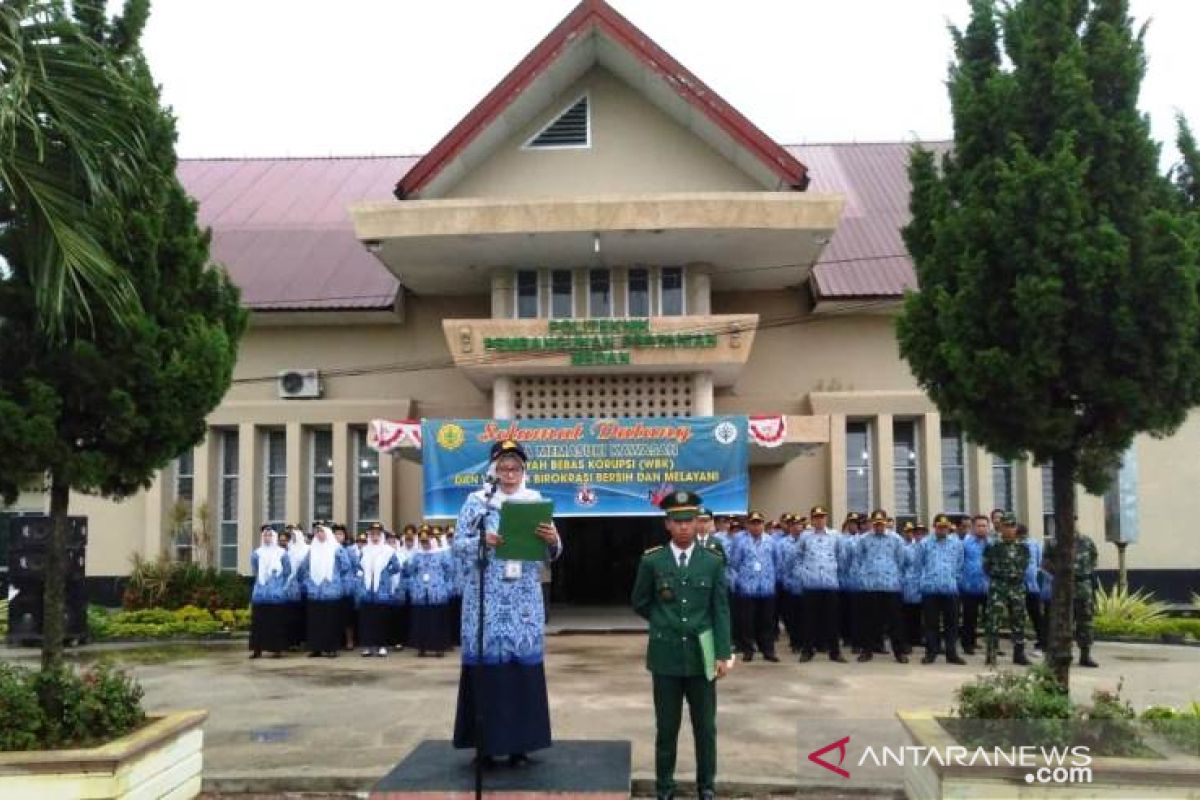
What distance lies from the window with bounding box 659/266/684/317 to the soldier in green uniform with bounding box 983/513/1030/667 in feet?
26.9

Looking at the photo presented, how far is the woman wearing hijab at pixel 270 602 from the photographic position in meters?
13.9

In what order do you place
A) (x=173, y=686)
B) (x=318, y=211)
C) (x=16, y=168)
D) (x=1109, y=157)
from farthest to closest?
(x=318, y=211) < (x=173, y=686) < (x=1109, y=157) < (x=16, y=168)

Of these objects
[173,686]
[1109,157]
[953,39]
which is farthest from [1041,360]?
[173,686]

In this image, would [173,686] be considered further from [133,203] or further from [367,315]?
[367,315]

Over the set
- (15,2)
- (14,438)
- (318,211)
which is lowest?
(14,438)

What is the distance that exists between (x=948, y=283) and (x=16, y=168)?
5.51 metres

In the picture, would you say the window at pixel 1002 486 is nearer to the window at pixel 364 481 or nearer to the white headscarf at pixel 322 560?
the window at pixel 364 481

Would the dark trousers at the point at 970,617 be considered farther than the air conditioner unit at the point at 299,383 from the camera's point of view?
No

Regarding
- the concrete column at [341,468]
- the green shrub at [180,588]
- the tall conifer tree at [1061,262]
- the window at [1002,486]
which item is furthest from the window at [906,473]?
the tall conifer tree at [1061,262]

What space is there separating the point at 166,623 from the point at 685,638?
1351 cm

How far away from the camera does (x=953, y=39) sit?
283 inches

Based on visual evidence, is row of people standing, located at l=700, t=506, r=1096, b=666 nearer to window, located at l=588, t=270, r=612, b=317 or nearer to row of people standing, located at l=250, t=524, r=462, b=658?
row of people standing, located at l=250, t=524, r=462, b=658

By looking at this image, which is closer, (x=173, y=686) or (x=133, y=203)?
(x=133, y=203)

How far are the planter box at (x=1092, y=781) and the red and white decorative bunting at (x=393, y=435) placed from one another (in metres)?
12.2
